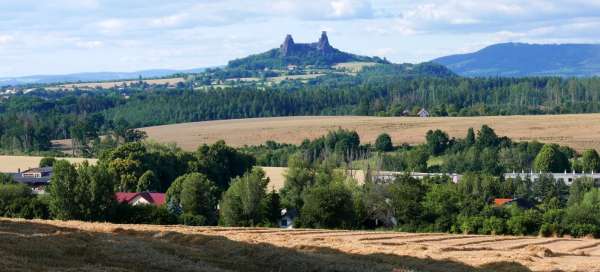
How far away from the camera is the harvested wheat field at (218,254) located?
26.1m

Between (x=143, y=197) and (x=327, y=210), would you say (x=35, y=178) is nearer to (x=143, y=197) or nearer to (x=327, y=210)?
(x=143, y=197)

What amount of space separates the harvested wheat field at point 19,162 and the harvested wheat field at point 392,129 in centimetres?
1770

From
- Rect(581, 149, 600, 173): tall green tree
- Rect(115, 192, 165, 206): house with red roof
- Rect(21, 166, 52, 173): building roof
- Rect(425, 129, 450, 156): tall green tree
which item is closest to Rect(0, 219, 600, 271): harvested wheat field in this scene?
Rect(115, 192, 165, 206): house with red roof

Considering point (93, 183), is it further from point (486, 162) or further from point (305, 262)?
point (486, 162)

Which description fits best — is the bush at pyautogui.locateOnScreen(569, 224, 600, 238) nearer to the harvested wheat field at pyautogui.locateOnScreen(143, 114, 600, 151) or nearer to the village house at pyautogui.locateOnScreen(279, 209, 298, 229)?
the village house at pyautogui.locateOnScreen(279, 209, 298, 229)

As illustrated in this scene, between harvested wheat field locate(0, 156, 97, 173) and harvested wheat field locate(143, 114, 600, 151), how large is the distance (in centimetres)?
1770

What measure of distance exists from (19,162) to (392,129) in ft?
165

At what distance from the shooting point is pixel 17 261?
24000 millimetres

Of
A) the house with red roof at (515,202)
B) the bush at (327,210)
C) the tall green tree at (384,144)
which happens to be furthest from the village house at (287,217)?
the tall green tree at (384,144)

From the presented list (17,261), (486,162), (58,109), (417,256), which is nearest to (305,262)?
(417,256)

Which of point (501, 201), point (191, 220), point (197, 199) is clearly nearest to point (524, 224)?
point (501, 201)

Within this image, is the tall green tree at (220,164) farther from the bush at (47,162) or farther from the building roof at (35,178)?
the bush at (47,162)

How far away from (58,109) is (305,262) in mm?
175244

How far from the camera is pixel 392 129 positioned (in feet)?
447
